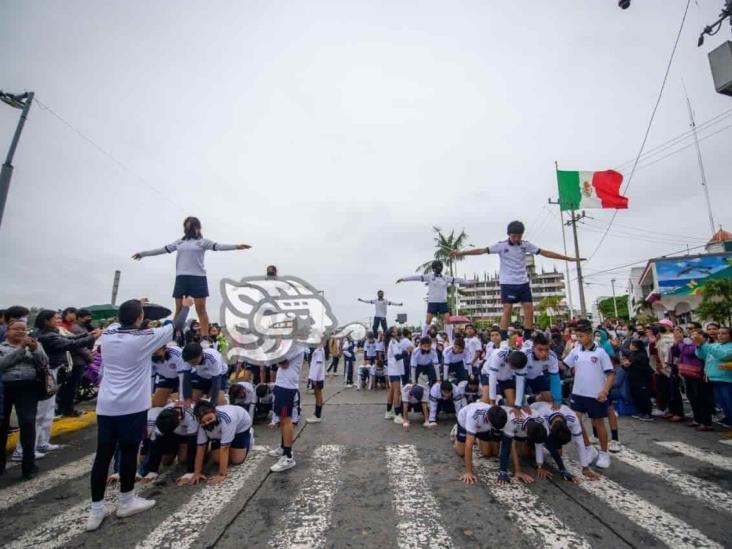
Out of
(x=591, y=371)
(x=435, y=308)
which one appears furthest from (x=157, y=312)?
(x=591, y=371)

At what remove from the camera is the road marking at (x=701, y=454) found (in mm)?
5242

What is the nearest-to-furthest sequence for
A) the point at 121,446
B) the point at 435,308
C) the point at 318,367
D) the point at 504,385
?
the point at 121,446
the point at 504,385
the point at 318,367
the point at 435,308

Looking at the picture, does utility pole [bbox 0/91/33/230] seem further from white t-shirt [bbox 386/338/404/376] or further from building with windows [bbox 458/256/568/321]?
building with windows [bbox 458/256/568/321]

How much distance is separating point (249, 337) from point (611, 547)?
19.8 ft

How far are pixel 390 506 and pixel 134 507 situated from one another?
8.80 ft

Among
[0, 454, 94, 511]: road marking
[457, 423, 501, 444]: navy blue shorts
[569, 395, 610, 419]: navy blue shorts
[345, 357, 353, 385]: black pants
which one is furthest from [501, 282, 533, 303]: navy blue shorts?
[345, 357, 353, 385]: black pants

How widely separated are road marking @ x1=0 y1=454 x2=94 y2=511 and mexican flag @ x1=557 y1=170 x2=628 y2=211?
Answer: 21.4 m

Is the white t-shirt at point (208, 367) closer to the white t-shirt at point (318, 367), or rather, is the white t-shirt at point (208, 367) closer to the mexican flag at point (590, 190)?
the white t-shirt at point (318, 367)

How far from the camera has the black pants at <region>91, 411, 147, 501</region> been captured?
364 cm

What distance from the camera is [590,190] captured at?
19047 millimetres

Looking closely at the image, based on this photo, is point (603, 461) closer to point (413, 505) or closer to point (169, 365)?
point (413, 505)

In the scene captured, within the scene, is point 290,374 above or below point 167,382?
above

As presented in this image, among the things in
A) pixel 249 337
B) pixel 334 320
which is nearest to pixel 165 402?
pixel 249 337

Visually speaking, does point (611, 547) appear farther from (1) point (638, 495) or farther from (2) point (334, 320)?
(2) point (334, 320)
